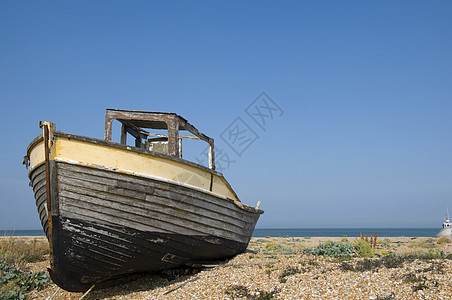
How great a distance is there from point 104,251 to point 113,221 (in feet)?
1.92

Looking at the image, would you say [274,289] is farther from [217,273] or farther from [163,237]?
[163,237]

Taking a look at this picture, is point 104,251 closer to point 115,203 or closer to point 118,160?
point 115,203

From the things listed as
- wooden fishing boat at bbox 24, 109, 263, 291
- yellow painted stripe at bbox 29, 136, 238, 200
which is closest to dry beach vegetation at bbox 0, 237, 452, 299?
wooden fishing boat at bbox 24, 109, 263, 291

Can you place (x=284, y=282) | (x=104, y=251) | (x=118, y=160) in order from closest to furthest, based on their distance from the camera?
(x=118, y=160) < (x=104, y=251) < (x=284, y=282)

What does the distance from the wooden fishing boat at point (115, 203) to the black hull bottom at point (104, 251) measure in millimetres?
16

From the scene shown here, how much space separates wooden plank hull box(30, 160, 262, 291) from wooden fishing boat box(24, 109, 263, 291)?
0.05ft

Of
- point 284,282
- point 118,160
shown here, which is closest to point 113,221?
point 118,160

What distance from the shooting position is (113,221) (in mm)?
5668

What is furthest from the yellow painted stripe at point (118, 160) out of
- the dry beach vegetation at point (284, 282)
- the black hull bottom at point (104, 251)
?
the dry beach vegetation at point (284, 282)

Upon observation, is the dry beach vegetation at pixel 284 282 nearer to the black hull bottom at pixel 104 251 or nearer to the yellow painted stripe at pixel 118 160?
the black hull bottom at pixel 104 251

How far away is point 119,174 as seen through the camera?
555 centimetres

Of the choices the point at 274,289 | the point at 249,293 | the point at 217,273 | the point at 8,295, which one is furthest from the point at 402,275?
the point at 8,295

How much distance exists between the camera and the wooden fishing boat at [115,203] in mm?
5449

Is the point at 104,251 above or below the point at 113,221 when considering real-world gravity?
below
